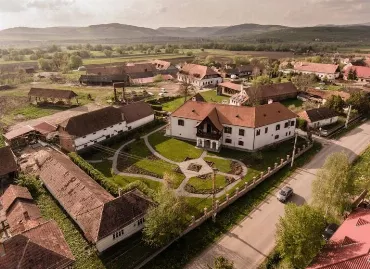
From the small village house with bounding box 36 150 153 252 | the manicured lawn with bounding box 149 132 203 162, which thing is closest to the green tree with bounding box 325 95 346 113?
the manicured lawn with bounding box 149 132 203 162

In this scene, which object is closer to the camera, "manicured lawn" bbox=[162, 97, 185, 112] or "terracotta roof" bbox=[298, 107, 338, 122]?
"terracotta roof" bbox=[298, 107, 338, 122]

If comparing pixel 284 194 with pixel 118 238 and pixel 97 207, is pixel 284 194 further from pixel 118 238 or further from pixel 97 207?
pixel 97 207

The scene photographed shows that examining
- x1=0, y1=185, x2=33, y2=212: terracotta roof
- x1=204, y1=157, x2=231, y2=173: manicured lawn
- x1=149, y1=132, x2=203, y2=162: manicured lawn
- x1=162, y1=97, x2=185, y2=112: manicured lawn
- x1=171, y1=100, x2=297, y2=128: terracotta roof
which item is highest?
x1=171, y1=100, x2=297, y2=128: terracotta roof

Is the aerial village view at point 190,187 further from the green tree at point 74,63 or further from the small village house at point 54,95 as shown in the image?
the green tree at point 74,63

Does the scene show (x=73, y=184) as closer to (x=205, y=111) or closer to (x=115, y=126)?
(x=115, y=126)

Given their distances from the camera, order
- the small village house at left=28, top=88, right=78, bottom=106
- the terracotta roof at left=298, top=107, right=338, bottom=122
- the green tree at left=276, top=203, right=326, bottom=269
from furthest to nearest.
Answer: the small village house at left=28, top=88, right=78, bottom=106, the terracotta roof at left=298, top=107, right=338, bottom=122, the green tree at left=276, top=203, right=326, bottom=269

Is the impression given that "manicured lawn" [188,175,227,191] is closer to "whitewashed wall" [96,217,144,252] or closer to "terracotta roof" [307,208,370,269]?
"whitewashed wall" [96,217,144,252]
